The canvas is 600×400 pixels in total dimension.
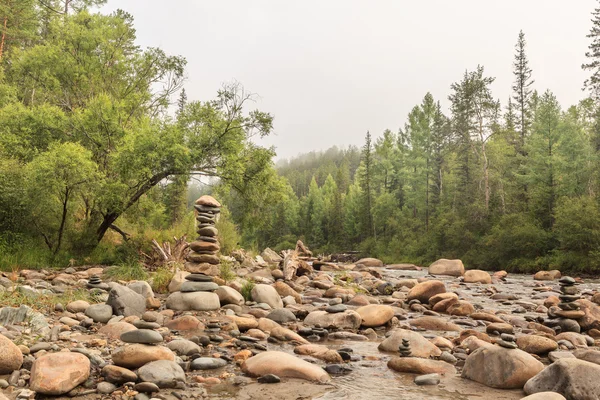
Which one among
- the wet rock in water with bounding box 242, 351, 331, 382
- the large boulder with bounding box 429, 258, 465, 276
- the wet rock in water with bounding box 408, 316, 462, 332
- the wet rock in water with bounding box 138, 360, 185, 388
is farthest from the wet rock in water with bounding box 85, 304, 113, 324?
the large boulder with bounding box 429, 258, 465, 276

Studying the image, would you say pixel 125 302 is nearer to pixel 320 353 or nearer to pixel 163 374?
pixel 163 374

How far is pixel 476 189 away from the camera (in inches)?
1797

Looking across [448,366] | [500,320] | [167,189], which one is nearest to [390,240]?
[167,189]

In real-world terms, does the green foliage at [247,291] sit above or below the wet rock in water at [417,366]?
above

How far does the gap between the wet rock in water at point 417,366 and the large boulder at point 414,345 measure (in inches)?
21.8

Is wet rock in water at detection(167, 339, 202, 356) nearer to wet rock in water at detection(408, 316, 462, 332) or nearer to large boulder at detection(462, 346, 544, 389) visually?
large boulder at detection(462, 346, 544, 389)

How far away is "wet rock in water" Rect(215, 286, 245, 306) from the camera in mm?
9719

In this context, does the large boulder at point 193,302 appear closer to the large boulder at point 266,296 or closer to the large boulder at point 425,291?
the large boulder at point 266,296

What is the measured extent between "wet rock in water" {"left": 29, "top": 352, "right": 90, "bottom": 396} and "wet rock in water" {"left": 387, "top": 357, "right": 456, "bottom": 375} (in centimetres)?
406

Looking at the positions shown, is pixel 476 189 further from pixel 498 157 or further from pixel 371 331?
pixel 371 331

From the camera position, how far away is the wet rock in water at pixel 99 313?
7.41 meters

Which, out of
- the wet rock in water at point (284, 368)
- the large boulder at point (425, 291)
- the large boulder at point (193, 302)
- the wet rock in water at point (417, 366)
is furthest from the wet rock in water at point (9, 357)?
the large boulder at point (425, 291)

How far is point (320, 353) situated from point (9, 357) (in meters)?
4.04

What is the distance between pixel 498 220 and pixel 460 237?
4.54m
